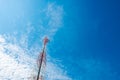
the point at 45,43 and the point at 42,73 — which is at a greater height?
the point at 45,43

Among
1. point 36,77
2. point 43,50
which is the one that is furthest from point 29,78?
point 43,50

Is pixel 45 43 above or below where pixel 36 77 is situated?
above

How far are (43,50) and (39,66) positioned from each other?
222 cm

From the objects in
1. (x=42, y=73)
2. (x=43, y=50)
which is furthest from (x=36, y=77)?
(x=43, y=50)

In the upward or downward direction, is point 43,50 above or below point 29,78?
above

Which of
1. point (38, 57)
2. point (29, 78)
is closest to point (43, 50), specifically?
point (38, 57)

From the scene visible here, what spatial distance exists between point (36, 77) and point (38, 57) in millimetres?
2486

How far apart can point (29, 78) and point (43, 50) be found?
11.8 feet

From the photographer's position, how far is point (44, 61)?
39094 mm

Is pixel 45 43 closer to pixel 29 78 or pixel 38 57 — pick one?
pixel 38 57

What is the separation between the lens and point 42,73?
3850 cm

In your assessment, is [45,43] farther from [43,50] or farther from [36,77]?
[36,77]

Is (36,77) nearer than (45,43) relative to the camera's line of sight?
Yes

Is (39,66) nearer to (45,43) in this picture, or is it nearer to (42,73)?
(42,73)
